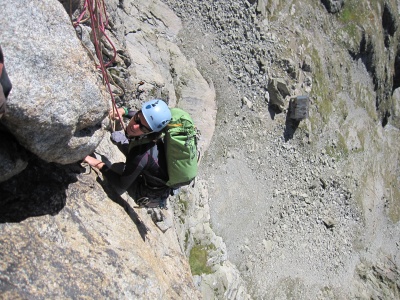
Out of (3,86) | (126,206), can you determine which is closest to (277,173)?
(126,206)

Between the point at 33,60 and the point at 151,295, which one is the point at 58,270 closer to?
the point at 151,295

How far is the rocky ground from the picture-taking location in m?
27.3

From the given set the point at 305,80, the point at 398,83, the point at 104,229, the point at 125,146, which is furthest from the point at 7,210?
the point at 398,83

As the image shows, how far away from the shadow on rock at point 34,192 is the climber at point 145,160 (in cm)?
162

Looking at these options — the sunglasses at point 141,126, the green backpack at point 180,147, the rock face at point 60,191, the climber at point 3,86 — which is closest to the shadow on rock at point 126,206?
the rock face at point 60,191

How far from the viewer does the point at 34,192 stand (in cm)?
929

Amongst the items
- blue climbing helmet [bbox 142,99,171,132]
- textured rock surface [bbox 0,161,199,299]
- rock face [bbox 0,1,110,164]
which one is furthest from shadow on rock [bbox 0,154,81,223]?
blue climbing helmet [bbox 142,99,171,132]

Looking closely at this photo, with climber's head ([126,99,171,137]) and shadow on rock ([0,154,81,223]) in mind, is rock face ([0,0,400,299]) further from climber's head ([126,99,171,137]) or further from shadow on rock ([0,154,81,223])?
climber's head ([126,99,171,137])

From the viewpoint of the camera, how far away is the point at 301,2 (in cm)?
3525

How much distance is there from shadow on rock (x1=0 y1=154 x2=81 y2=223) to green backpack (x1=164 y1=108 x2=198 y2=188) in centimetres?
301

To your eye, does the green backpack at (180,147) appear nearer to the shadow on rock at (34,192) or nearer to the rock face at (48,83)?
the rock face at (48,83)

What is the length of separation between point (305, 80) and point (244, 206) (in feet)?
44.2

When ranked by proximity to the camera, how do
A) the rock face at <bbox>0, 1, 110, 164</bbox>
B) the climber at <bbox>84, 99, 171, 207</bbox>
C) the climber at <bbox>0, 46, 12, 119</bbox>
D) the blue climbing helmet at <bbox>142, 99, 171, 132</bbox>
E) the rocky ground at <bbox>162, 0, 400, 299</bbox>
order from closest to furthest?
the climber at <bbox>0, 46, 12, 119</bbox> → the rock face at <bbox>0, 1, 110, 164</bbox> → the blue climbing helmet at <bbox>142, 99, 171, 132</bbox> → the climber at <bbox>84, 99, 171, 207</bbox> → the rocky ground at <bbox>162, 0, 400, 299</bbox>

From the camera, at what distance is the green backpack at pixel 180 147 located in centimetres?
1111
